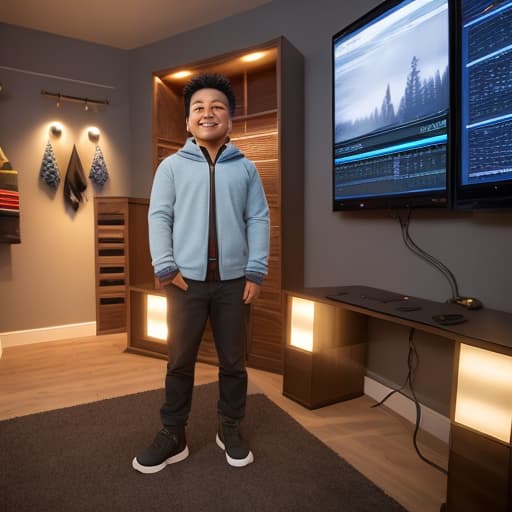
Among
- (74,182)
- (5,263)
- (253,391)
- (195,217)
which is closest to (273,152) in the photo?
(195,217)

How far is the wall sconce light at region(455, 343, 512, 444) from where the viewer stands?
119 cm

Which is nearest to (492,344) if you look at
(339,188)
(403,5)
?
(339,188)

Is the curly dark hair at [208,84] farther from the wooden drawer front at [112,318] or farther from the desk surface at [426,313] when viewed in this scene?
the wooden drawer front at [112,318]

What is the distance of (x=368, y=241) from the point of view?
231 centimetres

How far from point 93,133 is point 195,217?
2.61 meters

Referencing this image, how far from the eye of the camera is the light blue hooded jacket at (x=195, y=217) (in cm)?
150

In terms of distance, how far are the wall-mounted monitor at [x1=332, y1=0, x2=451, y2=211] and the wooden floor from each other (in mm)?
1032

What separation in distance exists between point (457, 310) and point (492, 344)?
49cm

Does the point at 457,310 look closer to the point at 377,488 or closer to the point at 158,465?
the point at 377,488

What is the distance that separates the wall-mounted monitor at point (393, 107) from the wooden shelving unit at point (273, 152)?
0.34 meters

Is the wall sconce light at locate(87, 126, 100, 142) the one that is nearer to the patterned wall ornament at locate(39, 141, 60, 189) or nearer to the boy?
the patterned wall ornament at locate(39, 141, 60, 189)

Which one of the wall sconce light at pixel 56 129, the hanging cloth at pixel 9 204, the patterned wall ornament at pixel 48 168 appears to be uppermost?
the wall sconce light at pixel 56 129

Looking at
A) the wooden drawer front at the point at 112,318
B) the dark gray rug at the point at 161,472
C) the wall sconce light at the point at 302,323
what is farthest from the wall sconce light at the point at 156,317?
the wall sconce light at the point at 302,323

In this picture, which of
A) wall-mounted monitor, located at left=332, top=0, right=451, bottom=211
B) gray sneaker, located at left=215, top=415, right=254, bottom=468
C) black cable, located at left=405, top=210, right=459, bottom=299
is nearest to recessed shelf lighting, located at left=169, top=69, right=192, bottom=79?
wall-mounted monitor, located at left=332, top=0, right=451, bottom=211
